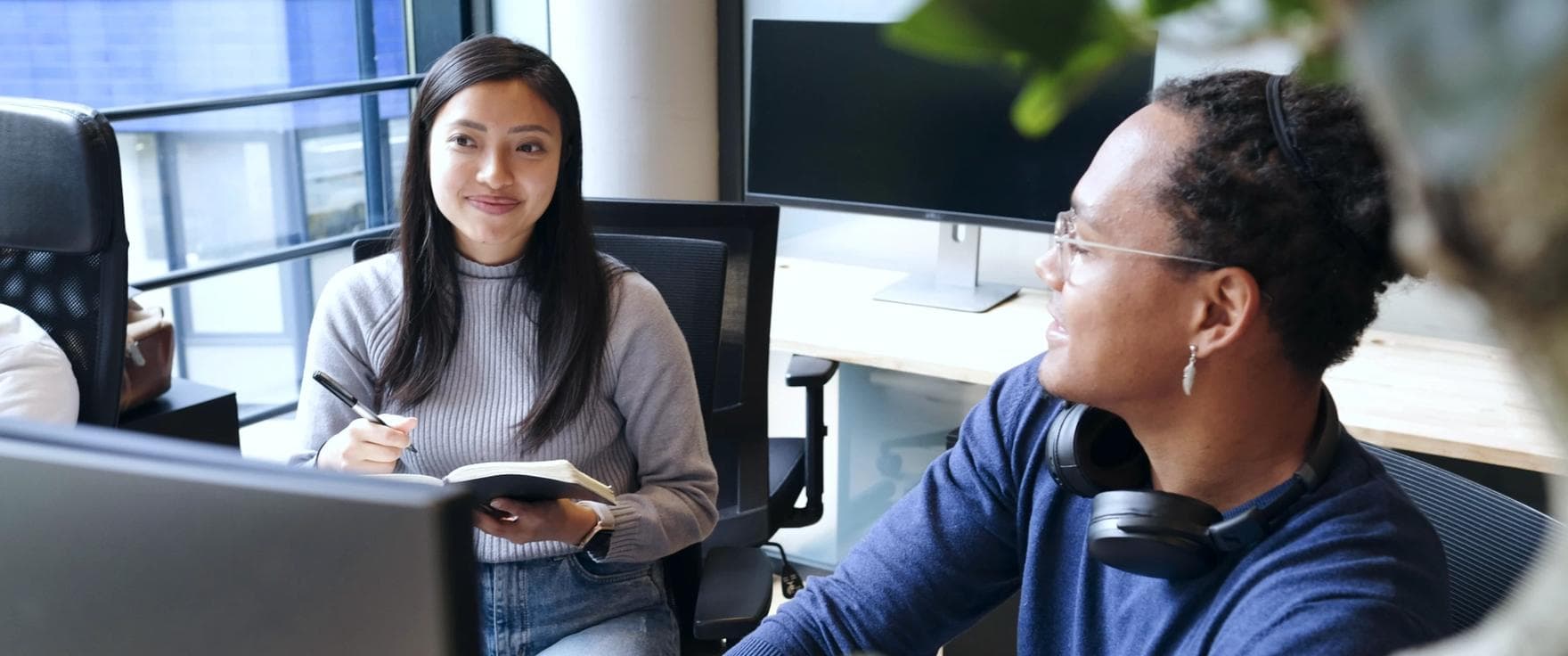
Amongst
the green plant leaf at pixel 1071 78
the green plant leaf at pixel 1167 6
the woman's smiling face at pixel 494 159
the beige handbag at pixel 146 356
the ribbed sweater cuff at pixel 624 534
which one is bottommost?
the ribbed sweater cuff at pixel 624 534

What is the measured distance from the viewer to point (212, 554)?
0.59 meters

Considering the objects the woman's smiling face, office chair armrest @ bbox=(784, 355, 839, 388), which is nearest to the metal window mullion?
office chair armrest @ bbox=(784, 355, 839, 388)

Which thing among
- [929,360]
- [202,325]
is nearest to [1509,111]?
[929,360]

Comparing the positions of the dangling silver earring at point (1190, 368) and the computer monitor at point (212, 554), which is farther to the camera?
the dangling silver earring at point (1190, 368)

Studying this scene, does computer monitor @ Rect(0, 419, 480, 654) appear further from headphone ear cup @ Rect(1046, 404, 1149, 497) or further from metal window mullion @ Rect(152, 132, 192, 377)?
metal window mullion @ Rect(152, 132, 192, 377)

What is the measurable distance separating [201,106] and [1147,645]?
8.66 feet

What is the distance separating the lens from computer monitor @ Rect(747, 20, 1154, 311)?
8.50ft

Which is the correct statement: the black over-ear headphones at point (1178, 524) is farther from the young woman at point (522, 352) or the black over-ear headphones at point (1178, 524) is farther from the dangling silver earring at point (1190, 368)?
the young woman at point (522, 352)

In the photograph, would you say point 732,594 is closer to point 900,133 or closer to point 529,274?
point 529,274

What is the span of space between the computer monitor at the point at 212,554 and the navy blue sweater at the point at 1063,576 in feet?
2.12

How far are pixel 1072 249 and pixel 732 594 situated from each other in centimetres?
68

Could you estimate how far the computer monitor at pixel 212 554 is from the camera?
1.82 feet

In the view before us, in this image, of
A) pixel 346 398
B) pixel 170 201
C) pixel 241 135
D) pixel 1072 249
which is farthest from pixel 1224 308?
pixel 241 135

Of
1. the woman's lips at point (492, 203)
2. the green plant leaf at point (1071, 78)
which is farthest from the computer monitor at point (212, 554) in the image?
the woman's lips at point (492, 203)
